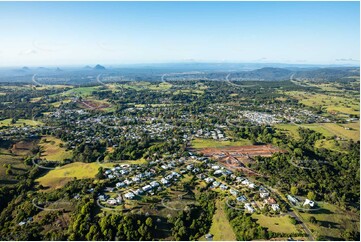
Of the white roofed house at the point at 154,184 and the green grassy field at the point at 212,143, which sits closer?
the white roofed house at the point at 154,184

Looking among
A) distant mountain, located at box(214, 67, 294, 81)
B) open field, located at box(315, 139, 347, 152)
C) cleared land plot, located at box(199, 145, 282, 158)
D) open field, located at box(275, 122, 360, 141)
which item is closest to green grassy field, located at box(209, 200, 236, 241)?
cleared land plot, located at box(199, 145, 282, 158)

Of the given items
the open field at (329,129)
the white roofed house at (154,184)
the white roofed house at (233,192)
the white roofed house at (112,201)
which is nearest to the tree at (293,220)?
the white roofed house at (233,192)

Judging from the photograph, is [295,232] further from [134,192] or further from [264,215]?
[134,192]

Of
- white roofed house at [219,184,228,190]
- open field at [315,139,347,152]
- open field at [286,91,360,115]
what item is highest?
white roofed house at [219,184,228,190]

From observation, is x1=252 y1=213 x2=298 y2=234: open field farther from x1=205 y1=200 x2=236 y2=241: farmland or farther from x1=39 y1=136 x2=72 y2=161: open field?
x1=39 y1=136 x2=72 y2=161: open field

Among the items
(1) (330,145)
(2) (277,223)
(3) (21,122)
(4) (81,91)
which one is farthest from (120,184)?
(4) (81,91)

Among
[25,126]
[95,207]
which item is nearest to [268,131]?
[95,207]

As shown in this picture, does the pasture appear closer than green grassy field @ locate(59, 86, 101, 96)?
Yes

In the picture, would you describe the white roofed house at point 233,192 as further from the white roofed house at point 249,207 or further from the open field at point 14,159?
the open field at point 14,159
